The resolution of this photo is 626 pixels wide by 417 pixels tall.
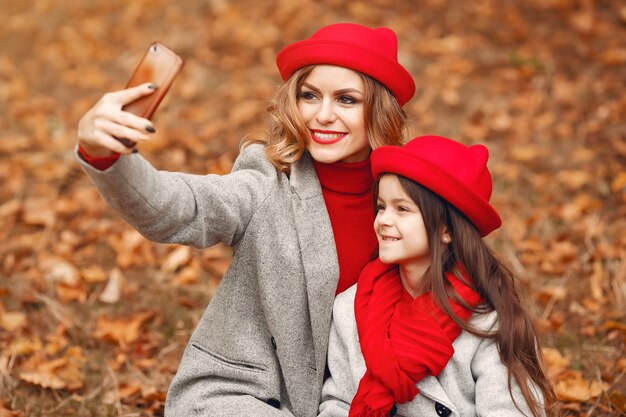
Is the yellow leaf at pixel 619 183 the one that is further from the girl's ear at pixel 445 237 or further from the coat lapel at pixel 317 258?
the coat lapel at pixel 317 258

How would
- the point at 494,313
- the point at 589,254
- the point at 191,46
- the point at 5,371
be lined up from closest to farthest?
the point at 494,313
the point at 5,371
the point at 589,254
the point at 191,46

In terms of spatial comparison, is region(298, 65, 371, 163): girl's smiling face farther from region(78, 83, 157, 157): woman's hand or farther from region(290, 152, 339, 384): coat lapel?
region(78, 83, 157, 157): woman's hand

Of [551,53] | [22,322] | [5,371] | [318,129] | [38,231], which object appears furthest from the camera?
[551,53]

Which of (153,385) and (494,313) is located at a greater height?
(494,313)

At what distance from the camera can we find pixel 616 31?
731cm

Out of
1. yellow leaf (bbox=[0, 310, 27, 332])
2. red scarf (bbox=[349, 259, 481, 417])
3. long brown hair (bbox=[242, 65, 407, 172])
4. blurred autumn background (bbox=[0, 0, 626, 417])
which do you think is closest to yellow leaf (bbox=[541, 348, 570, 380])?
blurred autumn background (bbox=[0, 0, 626, 417])

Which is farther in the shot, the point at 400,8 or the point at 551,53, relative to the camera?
the point at 400,8

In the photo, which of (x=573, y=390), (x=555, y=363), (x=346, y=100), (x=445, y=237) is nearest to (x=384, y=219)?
(x=445, y=237)

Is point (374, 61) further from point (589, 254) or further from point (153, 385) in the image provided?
point (589, 254)

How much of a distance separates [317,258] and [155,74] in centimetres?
92

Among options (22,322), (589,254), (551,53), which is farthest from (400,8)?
(22,322)

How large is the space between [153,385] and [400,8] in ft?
18.0

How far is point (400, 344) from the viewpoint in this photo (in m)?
2.54

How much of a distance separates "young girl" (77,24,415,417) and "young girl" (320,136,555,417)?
170 mm
